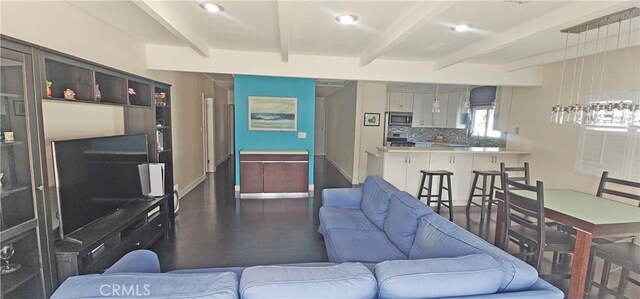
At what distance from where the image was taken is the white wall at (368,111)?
244 inches

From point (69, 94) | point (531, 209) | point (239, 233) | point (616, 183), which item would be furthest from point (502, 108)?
point (69, 94)

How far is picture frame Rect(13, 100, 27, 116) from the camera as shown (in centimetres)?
170

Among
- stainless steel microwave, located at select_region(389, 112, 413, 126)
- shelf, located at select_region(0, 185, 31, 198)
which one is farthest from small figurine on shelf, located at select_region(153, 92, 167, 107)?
stainless steel microwave, located at select_region(389, 112, 413, 126)

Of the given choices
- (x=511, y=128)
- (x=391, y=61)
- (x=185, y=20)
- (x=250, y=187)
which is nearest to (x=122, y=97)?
(x=185, y=20)

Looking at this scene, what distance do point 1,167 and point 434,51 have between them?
13.8 ft

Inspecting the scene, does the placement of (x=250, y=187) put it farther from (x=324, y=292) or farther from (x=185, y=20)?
(x=324, y=292)

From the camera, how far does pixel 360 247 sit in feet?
7.36

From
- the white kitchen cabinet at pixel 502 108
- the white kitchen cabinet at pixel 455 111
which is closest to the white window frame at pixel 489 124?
the white kitchen cabinet at pixel 502 108

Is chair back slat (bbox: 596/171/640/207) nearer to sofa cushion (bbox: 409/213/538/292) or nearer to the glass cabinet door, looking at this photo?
sofa cushion (bbox: 409/213/538/292)

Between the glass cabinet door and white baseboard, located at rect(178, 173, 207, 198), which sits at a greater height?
the glass cabinet door

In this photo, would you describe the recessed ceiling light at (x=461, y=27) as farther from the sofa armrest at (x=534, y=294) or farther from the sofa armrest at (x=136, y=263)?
the sofa armrest at (x=136, y=263)

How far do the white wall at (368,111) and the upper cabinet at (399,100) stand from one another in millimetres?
992

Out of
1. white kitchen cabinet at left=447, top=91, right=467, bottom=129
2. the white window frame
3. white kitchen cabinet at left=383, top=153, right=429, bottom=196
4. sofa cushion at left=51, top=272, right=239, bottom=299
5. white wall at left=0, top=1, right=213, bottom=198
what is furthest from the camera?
white kitchen cabinet at left=447, top=91, right=467, bottom=129

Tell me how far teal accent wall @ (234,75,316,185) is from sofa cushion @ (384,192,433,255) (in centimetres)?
300
